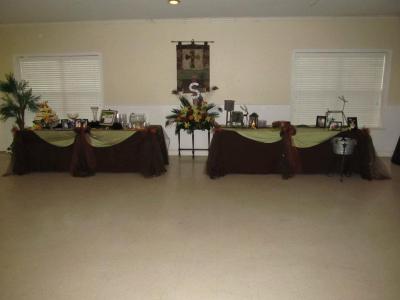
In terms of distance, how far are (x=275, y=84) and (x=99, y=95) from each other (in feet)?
11.6

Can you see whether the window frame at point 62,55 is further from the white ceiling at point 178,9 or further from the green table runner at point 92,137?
the green table runner at point 92,137

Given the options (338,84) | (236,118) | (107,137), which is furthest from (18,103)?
(338,84)

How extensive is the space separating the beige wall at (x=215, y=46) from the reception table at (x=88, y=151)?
1.51m

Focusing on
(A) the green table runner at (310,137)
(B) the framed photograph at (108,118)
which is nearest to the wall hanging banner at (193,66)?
(B) the framed photograph at (108,118)

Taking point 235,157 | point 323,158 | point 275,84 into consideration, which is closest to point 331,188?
point 323,158

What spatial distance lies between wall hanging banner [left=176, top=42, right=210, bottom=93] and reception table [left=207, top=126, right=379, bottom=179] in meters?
1.62

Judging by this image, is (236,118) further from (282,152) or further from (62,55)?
(62,55)

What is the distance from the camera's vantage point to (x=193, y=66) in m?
5.69

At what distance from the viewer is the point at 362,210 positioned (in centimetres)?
329

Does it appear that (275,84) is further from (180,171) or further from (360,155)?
(180,171)

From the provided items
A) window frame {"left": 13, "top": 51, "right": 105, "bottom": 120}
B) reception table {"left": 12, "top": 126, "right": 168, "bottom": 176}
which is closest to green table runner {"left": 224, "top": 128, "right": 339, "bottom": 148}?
reception table {"left": 12, "top": 126, "right": 168, "bottom": 176}

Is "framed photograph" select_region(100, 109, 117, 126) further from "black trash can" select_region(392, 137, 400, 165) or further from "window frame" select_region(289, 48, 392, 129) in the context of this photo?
"black trash can" select_region(392, 137, 400, 165)

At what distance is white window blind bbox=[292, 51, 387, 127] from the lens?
5621mm

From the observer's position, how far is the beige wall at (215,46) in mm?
5496
